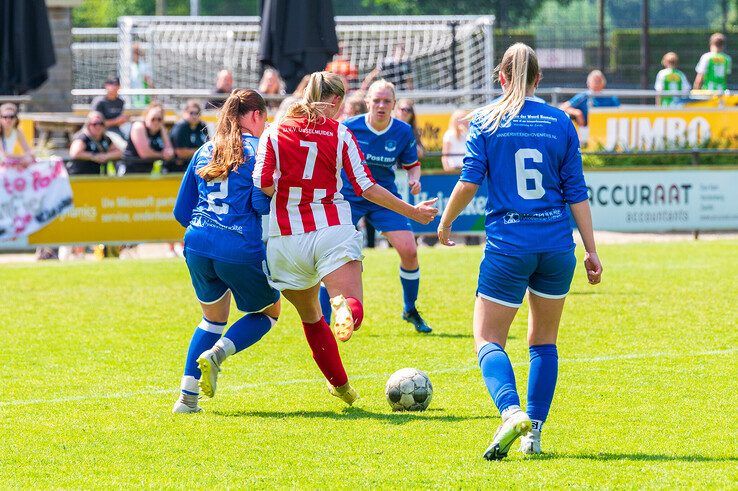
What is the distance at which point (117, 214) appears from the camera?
17.3 meters

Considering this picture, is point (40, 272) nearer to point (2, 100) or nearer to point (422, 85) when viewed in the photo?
point (2, 100)

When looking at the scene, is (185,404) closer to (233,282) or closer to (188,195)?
(233,282)

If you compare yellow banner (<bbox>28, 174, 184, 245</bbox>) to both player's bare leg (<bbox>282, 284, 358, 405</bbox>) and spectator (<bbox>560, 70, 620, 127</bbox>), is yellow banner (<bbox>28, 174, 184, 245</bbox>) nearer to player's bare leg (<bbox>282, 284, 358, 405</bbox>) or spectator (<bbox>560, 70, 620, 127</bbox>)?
spectator (<bbox>560, 70, 620, 127</bbox>)

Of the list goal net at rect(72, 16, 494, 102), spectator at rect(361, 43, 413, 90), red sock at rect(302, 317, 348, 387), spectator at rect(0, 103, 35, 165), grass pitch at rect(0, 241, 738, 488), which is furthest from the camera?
goal net at rect(72, 16, 494, 102)

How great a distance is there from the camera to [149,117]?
58.3 ft

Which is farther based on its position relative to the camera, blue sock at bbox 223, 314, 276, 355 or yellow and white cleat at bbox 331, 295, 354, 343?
blue sock at bbox 223, 314, 276, 355

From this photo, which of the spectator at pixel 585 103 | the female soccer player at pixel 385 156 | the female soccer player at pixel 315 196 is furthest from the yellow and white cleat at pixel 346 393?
the spectator at pixel 585 103

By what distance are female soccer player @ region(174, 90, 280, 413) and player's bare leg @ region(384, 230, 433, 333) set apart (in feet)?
10.9

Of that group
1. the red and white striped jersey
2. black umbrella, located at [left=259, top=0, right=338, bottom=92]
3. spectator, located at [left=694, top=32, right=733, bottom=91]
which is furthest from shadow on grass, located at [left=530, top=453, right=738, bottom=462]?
spectator, located at [left=694, top=32, right=733, bottom=91]

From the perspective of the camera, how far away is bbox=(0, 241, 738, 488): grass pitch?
597 cm

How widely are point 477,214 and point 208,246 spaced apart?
11171 mm

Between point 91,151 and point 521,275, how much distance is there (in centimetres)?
1238

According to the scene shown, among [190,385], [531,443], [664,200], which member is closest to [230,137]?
[190,385]

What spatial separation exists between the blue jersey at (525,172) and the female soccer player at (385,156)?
13.7 feet
